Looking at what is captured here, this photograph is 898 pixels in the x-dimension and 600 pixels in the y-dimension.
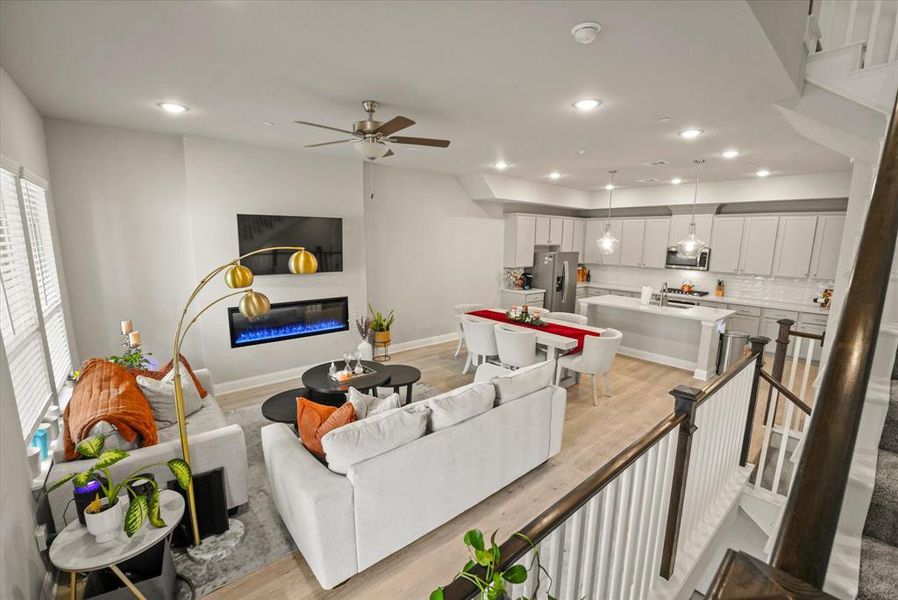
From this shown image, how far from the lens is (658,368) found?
5883 millimetres

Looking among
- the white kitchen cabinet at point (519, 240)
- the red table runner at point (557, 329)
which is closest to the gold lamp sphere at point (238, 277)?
the red table runner at point (557, 329)

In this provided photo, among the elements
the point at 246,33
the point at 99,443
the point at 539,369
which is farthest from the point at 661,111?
the point at 99,443

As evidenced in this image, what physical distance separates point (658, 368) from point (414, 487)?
4836mm

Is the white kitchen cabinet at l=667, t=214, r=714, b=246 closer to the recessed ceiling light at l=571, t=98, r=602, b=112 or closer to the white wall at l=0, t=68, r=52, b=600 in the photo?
the recessed ceiling light at l=571, t=98, r=602, b=112

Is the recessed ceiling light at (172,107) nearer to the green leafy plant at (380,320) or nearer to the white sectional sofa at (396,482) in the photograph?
the white sectional sofa at (396,482)

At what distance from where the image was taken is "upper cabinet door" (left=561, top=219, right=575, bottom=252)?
8703 millimetres

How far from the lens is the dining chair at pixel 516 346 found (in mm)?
4520

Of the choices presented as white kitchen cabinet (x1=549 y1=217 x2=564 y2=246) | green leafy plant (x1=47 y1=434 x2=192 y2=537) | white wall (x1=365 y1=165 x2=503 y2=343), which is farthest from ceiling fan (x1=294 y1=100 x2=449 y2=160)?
white kitchen cabinet (x1=549 y1=217 x2=564 y2=246)

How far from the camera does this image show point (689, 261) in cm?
748

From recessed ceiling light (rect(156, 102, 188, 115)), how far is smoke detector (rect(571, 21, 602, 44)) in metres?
3.07

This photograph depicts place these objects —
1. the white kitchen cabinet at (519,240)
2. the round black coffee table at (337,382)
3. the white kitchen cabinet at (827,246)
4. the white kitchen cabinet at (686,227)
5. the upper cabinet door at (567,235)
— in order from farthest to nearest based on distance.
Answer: the upper cabinet door at (567,235), the white kitchen cabinet at (519,240), the white kitchen cabinet at (686,227), the white kitchen cabinet at (827,246), the round black coffee table at (337,382)

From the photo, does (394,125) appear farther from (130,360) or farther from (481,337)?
(130,360)

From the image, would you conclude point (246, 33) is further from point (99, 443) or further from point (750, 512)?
point (750, 512)

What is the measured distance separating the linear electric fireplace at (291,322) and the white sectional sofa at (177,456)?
6.48ft
